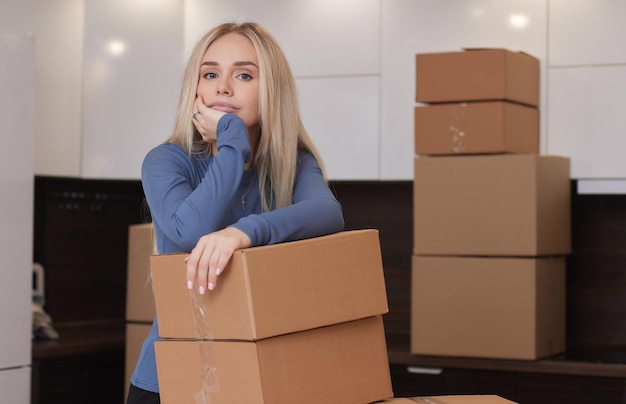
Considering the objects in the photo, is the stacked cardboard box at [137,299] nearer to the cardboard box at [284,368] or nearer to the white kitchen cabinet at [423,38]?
the white kitchen cabinet at [423,38]

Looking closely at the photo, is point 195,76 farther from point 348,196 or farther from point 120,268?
point 120,268

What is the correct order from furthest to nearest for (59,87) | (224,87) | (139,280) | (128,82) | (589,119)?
(128,82) → (59,87) → (139,280) → (589,119) → (224,87)

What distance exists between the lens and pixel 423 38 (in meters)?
3.18

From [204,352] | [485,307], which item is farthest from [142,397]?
[485,307]

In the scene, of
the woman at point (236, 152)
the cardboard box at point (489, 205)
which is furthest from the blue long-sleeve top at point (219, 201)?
the cardboard box at point (489, 205)

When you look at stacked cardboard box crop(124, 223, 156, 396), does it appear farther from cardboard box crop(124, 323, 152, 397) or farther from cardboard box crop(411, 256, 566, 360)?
cardboard box crop(411, 256, 566, 360)

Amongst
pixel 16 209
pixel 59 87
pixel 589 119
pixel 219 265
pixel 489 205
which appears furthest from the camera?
pixel 59 87

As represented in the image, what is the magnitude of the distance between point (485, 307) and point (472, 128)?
0.51 m

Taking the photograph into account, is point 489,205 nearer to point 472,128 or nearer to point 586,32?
point 472,128

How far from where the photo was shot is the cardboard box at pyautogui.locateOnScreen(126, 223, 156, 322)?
10.1 ft

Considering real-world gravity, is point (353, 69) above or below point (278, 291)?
above

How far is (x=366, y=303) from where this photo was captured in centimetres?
125

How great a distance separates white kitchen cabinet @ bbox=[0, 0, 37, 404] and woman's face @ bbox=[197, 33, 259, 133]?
136cm

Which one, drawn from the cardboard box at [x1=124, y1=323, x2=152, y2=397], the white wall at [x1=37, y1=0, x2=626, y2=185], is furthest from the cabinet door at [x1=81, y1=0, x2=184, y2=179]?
the cardboard box at [x1=124, y1=323, x2=152, y2=397]
